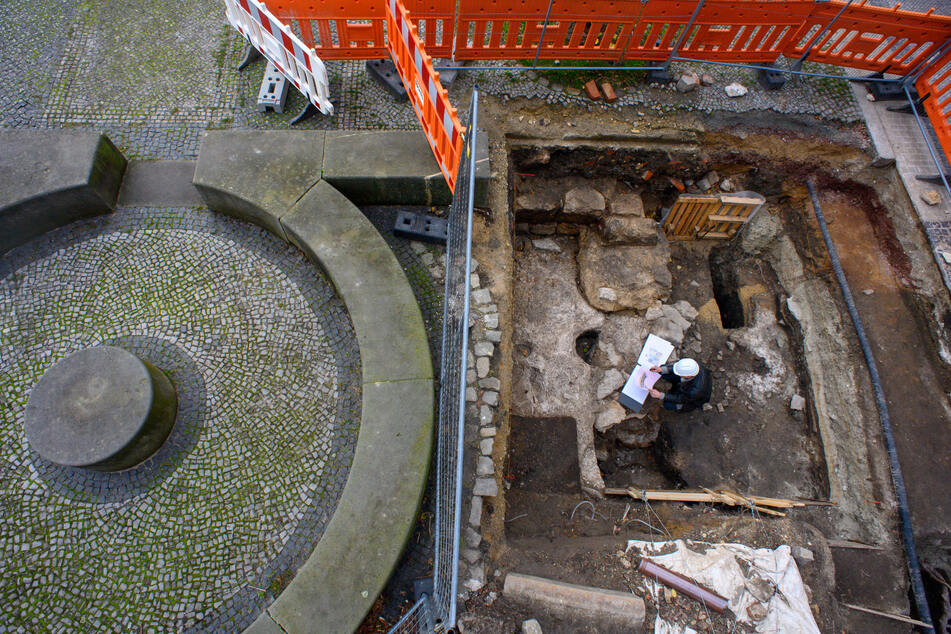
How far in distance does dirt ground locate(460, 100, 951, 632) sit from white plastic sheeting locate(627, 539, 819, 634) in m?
0.19

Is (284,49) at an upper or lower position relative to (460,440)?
upper

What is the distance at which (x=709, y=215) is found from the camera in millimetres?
6617

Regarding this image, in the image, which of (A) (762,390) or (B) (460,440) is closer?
(B) (460,440)

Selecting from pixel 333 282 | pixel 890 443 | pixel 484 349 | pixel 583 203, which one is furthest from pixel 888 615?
pixel 333 282

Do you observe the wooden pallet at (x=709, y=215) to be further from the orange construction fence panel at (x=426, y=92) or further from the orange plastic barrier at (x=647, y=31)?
the orange construction fence panel at (x=426, y=92)

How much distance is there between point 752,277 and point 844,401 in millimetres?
1985

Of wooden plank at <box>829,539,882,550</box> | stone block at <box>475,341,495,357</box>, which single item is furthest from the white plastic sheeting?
stone block at <box>475,341,495,357</box>

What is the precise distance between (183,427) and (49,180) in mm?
2918

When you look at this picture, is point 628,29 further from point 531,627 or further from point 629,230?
point 531,627

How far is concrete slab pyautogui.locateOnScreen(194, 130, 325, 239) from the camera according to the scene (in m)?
5.22

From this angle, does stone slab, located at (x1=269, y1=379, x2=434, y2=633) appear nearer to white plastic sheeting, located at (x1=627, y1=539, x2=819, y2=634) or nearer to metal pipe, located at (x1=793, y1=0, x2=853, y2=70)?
white plastic sheeting, located at (x1=627, y1=539, x2=819, y2=634)

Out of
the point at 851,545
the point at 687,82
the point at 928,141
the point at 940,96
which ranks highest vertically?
the point at 687,82

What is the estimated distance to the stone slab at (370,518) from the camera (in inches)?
155

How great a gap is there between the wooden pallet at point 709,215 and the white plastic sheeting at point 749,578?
4.08 m
